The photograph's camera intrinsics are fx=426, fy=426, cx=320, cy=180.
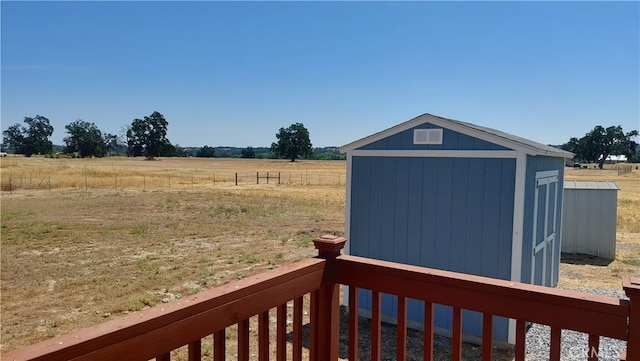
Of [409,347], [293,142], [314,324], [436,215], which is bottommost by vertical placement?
[409,347]

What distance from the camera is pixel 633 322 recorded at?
1284mm

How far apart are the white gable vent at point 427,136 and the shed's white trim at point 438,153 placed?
112mm

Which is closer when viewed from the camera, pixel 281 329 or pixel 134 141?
pixel 281 329

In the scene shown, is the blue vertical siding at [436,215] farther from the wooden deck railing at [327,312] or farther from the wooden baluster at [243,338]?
the wooden baluster at [243,338]

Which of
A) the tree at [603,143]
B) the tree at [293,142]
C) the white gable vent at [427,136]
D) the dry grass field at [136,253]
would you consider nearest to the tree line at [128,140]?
the tree at [293,142]

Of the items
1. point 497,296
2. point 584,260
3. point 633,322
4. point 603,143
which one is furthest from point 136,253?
point 603,143

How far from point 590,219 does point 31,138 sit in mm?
91715

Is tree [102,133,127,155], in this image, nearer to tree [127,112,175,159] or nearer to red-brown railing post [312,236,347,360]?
tree [127,112,175,159]

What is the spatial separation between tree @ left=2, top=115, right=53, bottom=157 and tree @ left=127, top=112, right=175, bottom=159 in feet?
49.2

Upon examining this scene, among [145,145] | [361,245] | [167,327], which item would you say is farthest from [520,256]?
[145,145]

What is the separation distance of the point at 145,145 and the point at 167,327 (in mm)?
86095

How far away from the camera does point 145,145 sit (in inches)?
3172

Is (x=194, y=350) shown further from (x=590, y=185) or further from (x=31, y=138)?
(x=31, y=138)

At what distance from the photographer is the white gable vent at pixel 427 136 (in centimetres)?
473
